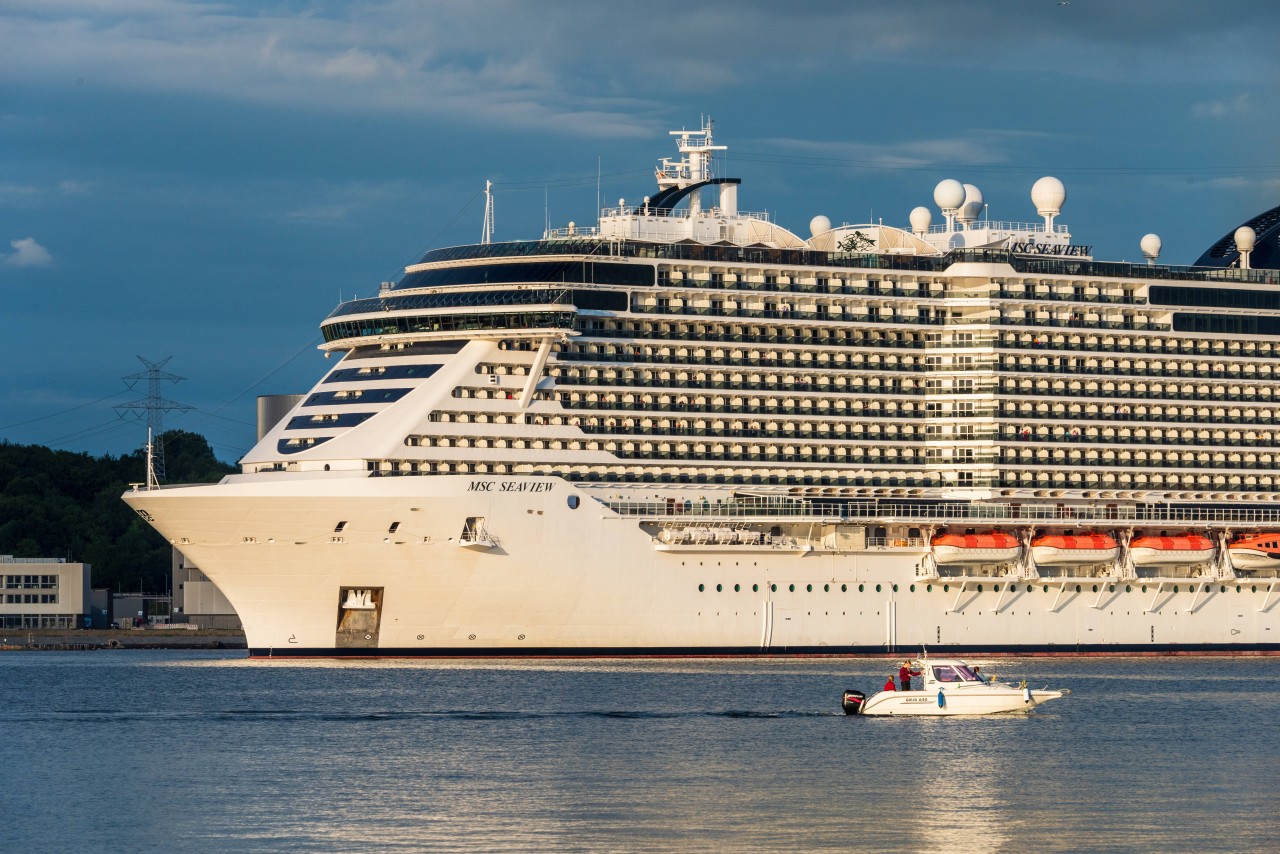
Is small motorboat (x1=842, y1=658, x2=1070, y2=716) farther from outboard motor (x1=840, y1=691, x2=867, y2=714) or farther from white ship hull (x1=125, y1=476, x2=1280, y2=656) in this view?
white ship hull (x1=125, y1=476, x2=1280, y2=656)

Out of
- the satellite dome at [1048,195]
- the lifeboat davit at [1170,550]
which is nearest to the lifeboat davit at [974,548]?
the lifeboat davit at [1170,550]

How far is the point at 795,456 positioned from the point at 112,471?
96.3 metres

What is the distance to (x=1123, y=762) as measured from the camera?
49.8 meters

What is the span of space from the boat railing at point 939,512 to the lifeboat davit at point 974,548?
642 mm

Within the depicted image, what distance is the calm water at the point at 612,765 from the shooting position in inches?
1522

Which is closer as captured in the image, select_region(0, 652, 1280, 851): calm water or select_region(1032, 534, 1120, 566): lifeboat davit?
select_region(0, 652, 1280, 851): calm water

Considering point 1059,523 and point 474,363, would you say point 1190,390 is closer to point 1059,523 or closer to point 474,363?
point 1059,523

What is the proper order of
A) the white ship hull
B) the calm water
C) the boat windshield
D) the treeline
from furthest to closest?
the treeline < the white ship hull < the boat windshield < the calm water

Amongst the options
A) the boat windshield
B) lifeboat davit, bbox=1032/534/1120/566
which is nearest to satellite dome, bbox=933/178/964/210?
lifeboat davit, bbox=1032/534/1120/566

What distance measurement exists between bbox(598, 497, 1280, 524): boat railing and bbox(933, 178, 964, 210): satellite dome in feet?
45.6

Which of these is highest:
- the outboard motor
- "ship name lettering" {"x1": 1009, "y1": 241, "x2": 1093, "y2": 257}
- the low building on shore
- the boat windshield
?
"ship name lettering" {"x1": 1009, "y1": 241, "x2": 1093, "y2": 257}

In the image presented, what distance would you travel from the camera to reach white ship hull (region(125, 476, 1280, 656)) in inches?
2857

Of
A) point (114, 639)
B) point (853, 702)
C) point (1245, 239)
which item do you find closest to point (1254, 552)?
point (1245, 239)

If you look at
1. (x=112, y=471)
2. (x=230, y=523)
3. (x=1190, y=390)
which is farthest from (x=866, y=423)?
(x=112, y=471)
